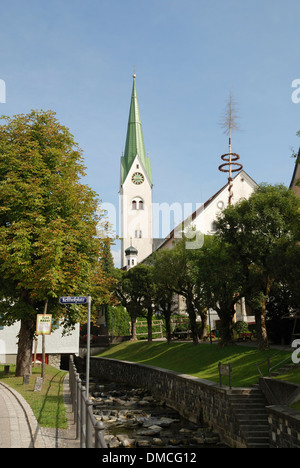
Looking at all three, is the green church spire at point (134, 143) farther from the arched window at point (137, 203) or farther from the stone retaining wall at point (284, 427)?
the stone retaining wall at point (284, 427)

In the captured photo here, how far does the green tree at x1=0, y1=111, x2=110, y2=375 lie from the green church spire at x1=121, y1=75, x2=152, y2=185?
71640 millimetres

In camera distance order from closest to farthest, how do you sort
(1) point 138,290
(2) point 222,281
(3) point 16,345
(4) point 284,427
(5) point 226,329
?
1. (4) point 284,427
2. (2) point 222,281
3. (5) point 226,329
4. (3) point 16,345
5. (1) point 138,290

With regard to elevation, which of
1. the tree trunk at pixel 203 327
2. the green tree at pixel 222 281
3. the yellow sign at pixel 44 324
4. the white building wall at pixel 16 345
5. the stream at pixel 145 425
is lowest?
the stream at pixel 145 425

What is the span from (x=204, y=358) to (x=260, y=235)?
8.90 meters

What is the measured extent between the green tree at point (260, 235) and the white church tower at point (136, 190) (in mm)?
71432

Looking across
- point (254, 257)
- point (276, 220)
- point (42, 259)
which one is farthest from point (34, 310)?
point (276, 220)

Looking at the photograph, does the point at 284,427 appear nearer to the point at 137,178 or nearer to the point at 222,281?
the point at 222,281

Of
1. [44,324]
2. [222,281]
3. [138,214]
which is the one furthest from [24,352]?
[138,214]

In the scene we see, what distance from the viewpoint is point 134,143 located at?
3861 inches

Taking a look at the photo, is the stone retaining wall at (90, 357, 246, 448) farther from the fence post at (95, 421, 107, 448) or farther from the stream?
the fence post at (95, 421, 107, 448)

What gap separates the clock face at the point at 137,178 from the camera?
9794cm

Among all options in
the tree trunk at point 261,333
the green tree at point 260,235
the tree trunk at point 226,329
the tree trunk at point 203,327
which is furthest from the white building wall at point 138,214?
the tree trunk at point 261,333

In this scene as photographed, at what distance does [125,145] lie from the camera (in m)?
100

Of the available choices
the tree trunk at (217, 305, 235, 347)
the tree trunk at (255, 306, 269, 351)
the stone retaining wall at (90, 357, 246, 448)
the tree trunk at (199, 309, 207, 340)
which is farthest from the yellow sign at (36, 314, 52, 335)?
the tree trunk at (199, 309, 207, 340)
